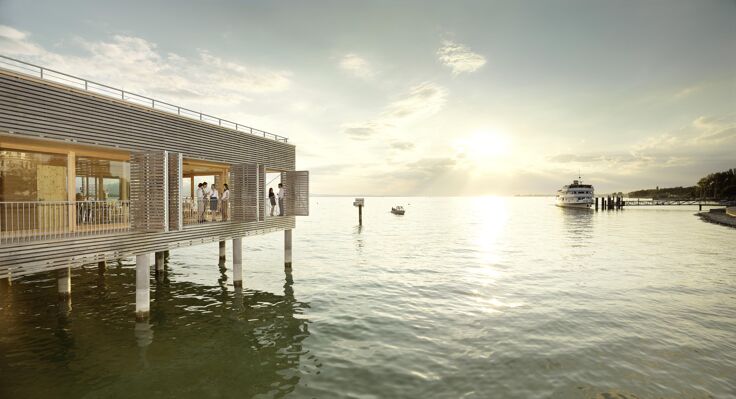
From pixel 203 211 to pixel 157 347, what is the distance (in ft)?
24.4

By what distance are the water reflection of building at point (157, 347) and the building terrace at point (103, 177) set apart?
1.92 m

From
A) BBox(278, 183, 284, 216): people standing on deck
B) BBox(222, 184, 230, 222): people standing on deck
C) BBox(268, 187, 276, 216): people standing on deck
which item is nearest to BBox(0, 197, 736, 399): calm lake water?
BBox(222, 184, 230, 222): people standing on deck

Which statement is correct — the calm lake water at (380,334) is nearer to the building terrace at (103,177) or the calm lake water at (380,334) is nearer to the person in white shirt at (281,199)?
the building terrace at (103,177)

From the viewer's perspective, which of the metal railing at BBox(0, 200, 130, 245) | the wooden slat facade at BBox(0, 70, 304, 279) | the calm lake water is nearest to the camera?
the calm lake water

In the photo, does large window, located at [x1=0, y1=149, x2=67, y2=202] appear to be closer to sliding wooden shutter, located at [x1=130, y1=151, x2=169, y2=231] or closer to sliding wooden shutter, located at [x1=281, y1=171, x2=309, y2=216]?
sliding wooden shutter, located at [x1=130, y1=151, x2=169, y2=231]

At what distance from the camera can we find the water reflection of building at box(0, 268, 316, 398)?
31.7 feet

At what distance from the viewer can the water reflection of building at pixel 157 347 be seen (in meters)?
9.65

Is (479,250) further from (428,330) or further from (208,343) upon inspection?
(208,343)

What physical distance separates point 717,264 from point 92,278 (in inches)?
1738

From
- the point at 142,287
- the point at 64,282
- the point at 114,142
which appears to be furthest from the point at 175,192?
the point at 64,282

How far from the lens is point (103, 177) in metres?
19.5

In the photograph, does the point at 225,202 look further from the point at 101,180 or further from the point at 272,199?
the point at 101,180

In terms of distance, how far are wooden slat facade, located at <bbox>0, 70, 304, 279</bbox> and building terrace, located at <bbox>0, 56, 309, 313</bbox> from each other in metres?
0.03

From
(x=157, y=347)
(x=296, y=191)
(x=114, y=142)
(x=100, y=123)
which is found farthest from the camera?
(x=296, y=191)
